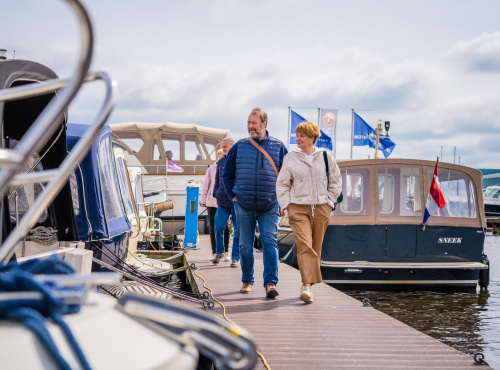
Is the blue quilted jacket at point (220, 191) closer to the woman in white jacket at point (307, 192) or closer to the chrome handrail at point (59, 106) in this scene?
the woman in white jacket at point (307, 192)

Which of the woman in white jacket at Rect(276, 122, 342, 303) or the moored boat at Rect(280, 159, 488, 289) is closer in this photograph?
the woman in white jacket at Rect(276, 122, 342, 303)

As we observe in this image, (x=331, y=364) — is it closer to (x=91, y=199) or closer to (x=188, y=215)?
(x=91, y=199)

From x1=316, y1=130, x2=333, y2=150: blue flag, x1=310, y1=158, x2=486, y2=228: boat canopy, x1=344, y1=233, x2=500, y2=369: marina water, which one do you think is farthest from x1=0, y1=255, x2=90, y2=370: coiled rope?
x1=316, y1=130, x2=333, y2=150: blue flag

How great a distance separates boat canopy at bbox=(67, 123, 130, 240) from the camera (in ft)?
21.4

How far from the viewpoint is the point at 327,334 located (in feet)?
16.6

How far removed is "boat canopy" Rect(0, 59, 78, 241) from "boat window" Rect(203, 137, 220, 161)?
18.0 m

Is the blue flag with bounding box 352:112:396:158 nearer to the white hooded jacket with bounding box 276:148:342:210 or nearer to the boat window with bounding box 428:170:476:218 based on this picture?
the boat window with bounding box 428:170:476:218

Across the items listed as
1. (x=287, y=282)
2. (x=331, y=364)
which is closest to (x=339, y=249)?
(x=287, y=282)

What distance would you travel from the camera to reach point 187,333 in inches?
54.6

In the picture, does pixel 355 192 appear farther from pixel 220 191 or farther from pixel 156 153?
pixel 156 153

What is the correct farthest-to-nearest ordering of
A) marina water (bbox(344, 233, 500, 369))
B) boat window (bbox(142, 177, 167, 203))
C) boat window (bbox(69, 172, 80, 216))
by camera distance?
boat window (bbox(142, 177, 167, 203))
marina water (bbox(344, 233, 500, 369))
boat window (bbox(69, 172, 80, 216))

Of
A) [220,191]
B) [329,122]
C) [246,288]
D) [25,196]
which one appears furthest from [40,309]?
[329,122]

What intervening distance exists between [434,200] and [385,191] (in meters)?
0.94

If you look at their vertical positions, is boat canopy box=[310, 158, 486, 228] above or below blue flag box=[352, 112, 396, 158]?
below
